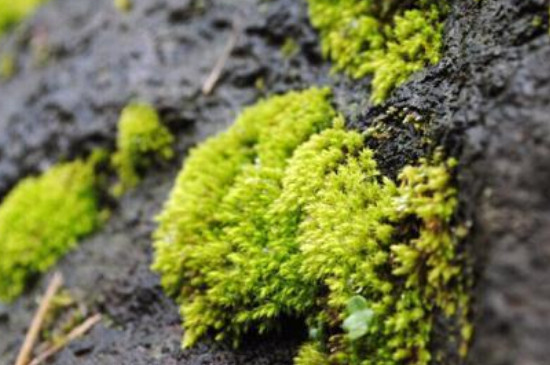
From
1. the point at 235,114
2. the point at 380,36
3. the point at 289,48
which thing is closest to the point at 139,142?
the point at 235,114

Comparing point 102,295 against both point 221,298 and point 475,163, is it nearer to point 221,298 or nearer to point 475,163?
point 221,298

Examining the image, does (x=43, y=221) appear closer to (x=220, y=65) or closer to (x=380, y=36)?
(x=220, y=65)

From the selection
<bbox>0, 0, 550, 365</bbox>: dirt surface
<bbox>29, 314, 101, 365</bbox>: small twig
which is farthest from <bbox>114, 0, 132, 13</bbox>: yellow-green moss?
<bbox>29, 314, 101, 365</bbox>: small twig

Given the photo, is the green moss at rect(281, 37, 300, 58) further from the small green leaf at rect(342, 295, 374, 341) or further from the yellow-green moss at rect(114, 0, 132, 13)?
the small green leaf at rect(342, 295, 374, 341)

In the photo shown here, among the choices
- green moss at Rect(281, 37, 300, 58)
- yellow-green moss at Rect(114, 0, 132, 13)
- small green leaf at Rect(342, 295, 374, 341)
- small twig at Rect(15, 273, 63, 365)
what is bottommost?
small twig at Rect(15, 273, 63, 365)

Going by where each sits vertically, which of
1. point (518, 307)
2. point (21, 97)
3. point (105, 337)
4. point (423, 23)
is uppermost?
point (21, 97)

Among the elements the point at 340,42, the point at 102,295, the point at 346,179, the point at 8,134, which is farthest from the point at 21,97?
the point at 346,179
